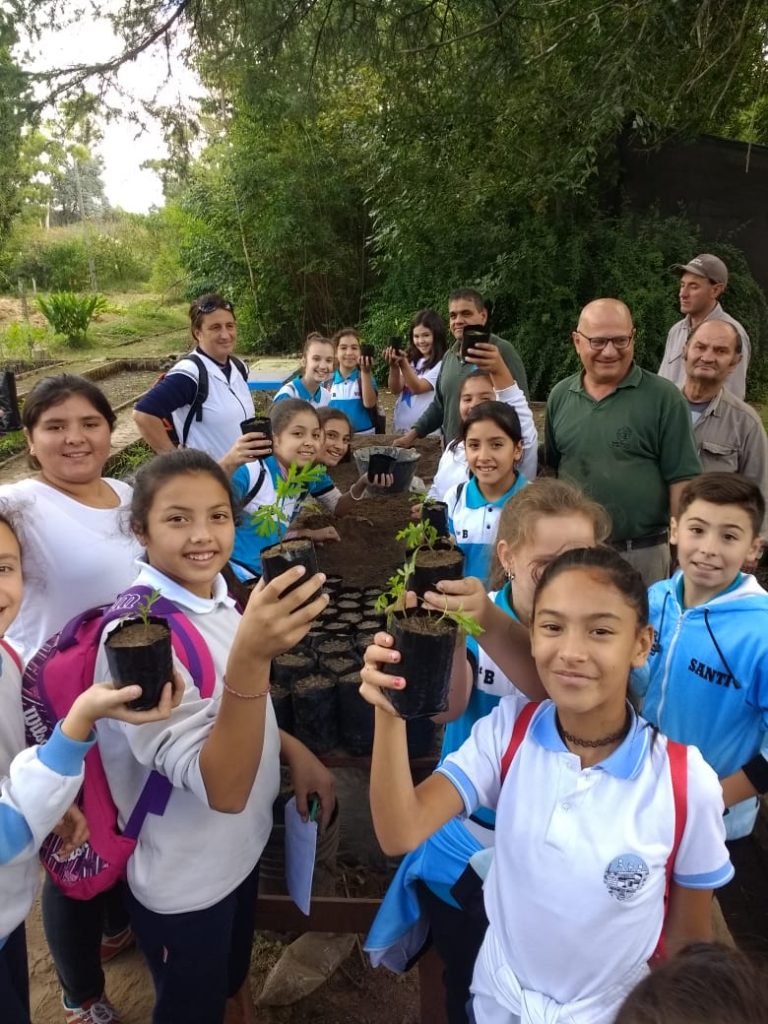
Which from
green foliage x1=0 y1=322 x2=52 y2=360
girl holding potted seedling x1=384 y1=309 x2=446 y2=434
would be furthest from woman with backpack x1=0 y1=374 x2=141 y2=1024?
green foliage x1=0 y1=322 x2=52 y2=360

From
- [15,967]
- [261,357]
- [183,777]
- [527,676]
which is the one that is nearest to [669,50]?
[527,676]

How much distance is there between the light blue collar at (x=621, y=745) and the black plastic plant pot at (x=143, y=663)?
0.70 metres

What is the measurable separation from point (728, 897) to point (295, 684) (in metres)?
1.81

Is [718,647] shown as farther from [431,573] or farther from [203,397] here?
[203,397]

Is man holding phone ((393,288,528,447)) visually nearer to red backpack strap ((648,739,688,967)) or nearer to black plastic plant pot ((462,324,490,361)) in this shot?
black plastic plant pot ((462,324,490,361))

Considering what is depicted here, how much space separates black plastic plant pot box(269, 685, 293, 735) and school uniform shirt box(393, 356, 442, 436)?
2827mm

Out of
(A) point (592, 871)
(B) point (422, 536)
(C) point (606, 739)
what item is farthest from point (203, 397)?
(A) point (592, 871)

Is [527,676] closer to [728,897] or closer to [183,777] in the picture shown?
[183,777]

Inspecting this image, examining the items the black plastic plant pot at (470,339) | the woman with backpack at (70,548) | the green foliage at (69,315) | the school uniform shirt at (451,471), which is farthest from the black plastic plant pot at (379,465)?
the green foliage at (69,315)

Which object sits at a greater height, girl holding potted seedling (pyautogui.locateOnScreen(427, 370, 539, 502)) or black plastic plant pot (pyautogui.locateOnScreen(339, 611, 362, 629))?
girl holding potted seedling (pyautogui.locateOnScreen(427, 370, 539, 502))

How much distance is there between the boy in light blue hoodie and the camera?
1.74 m

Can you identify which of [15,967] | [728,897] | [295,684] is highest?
[295,684]

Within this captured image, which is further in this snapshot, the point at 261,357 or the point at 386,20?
the point at 261,357

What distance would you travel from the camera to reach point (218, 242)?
1420 centimetres
